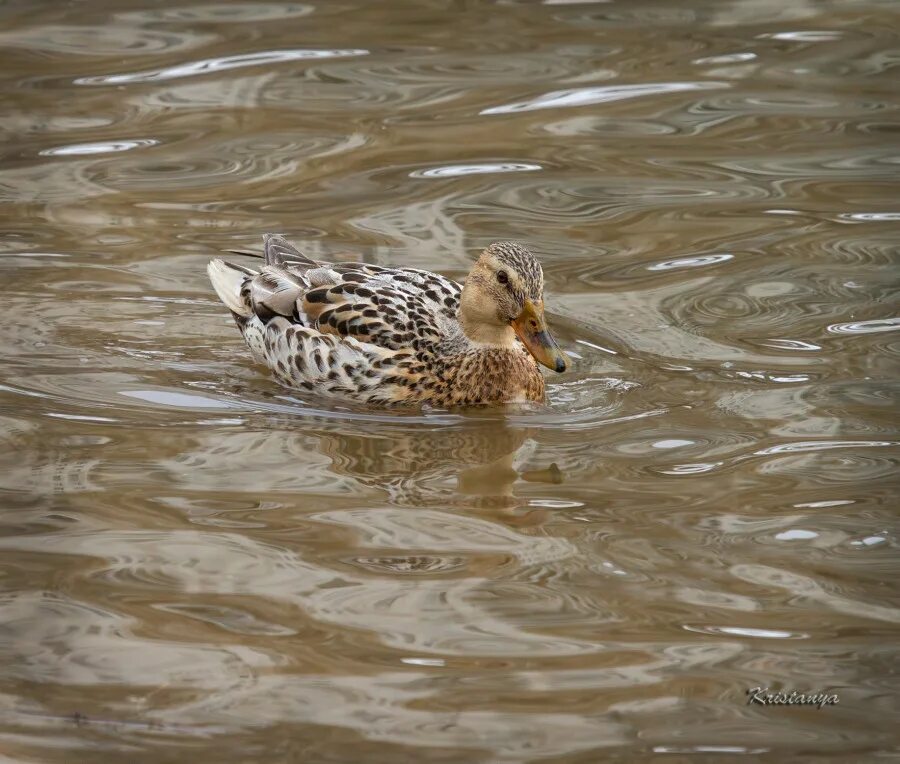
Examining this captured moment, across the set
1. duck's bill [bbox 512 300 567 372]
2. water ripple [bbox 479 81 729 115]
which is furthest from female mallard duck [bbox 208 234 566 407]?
water ripple [bbox 479 81 729 115]

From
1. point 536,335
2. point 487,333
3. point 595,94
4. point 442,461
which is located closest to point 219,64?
point 595,94

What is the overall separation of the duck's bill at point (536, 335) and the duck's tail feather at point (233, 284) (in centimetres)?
160

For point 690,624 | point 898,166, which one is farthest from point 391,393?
point 898,166

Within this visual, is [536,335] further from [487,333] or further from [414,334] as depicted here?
[414,334]

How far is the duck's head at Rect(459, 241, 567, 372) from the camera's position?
816 cm

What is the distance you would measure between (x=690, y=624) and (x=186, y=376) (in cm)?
365

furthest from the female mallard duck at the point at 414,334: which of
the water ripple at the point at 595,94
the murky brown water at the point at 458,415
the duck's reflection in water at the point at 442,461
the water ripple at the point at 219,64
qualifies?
the water ripple at the point at 219,64

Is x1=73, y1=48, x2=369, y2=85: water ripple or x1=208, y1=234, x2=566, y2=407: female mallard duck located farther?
x1=73, y1=48, x2=369, y2=85: water ripple

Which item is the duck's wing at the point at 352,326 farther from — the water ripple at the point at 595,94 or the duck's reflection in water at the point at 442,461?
the water ripple at the point at 595,94

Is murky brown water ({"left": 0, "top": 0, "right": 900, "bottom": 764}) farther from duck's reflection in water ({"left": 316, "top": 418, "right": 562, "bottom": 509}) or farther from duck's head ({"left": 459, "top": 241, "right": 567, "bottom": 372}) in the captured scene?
duck's head ({"left": 459, "top": 241, "right": 567, "bottom": 372})

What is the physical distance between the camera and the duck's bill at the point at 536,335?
811 centimetres

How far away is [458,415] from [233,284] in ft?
5.50

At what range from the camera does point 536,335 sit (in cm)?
824

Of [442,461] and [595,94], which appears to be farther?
[595,94]
